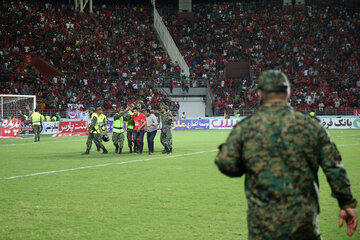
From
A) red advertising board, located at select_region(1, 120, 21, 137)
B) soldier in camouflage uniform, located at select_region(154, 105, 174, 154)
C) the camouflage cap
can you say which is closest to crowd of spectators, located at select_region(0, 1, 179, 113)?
red advertising board, located at select_region(1, 120, 21, 137)

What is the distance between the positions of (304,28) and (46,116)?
3026 centimetres

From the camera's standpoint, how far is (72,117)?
1608 inches

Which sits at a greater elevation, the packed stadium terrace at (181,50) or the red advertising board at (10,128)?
the packed stadium terrace at (181,50)

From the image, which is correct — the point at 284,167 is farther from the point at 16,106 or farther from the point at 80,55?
the point at 80,55

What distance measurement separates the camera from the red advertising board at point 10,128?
111ft

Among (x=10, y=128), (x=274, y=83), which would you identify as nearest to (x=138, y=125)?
(x=10, y=128)

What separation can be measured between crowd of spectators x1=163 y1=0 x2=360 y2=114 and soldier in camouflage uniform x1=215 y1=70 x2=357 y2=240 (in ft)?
144

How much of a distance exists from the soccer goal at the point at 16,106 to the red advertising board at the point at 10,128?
66cm

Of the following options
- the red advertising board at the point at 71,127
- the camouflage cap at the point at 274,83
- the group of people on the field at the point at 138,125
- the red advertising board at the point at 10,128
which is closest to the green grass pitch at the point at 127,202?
the camouflage cap at the point at 274,83

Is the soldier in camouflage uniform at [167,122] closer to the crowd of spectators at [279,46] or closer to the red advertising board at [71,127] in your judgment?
the red advertising board at [71,127]

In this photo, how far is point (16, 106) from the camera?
35.1m

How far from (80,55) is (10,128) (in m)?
18.2

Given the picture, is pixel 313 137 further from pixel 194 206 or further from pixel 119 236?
pixel 194 206

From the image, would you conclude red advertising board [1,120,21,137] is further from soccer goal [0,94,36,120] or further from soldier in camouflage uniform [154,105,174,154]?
soldier in camouflage uniform [154,105,174,154]
